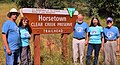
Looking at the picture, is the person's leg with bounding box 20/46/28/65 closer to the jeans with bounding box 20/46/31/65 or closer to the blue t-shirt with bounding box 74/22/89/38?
the jeans with bounding box 20/46/31/65

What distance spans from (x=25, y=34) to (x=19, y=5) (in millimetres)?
24127

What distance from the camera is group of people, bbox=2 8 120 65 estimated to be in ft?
22.3

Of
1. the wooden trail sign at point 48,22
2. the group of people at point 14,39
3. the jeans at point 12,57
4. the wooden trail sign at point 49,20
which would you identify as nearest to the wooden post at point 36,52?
the wooden trail sign at point 48,22

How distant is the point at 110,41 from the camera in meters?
7.99

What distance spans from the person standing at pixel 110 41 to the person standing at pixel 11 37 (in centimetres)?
245

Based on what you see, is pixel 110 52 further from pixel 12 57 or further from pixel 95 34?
pixel 12 57

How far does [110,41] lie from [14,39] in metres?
2.63

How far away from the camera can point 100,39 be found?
822 centimetres

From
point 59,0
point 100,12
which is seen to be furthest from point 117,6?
point 59,0

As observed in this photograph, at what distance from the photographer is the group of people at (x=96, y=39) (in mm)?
7977

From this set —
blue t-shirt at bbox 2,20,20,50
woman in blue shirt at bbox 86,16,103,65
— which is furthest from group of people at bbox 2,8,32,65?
woman in blue shirt at bbox 86,16,103,65

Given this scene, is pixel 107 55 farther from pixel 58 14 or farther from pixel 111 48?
pixel 58 14

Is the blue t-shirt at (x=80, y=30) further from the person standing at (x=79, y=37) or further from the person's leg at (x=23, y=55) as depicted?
the person's leg at (x=23, y=55)

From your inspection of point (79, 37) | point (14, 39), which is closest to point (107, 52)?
point (79, 37)
